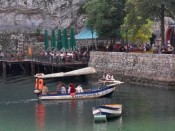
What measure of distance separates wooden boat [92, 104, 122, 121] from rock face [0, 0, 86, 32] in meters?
50.6

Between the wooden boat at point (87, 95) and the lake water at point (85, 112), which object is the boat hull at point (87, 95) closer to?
the wooden boat at point (87, 95)

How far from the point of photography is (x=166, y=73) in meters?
50.6

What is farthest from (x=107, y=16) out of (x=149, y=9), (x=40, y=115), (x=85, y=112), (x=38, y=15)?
(x=40, y=115)

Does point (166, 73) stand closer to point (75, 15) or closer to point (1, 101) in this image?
point (1, 101)

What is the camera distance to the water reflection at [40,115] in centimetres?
3488

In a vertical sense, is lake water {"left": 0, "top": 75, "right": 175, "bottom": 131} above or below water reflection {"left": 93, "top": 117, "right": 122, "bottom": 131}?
above

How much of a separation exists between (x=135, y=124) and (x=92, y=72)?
22817 millimetres

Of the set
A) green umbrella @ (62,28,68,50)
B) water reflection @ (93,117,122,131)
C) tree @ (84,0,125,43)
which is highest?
tree @ (84,0,125,43)

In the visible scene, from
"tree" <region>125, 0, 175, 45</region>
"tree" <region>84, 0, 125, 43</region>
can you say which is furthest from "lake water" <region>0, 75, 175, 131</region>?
"tree" <region>84, 0, 125, 43</region>

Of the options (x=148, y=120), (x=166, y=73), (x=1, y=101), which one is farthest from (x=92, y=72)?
(x=148, y=120)

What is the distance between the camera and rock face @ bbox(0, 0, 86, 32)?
3433 inches

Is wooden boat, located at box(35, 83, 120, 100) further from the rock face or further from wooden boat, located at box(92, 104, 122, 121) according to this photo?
the rock face

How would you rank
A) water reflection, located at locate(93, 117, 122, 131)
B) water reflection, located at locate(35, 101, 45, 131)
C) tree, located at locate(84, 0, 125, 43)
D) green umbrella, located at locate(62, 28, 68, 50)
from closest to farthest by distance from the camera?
water reflection, located at locate(93, 117, 122, 131), water reflection, located at locate(35, 101, 45, 131), tree, located at locate(84, 0, 125, 43), green umbrella, located at locate(62, 28, 68, 50)

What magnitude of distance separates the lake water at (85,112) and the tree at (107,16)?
14.1 metres
